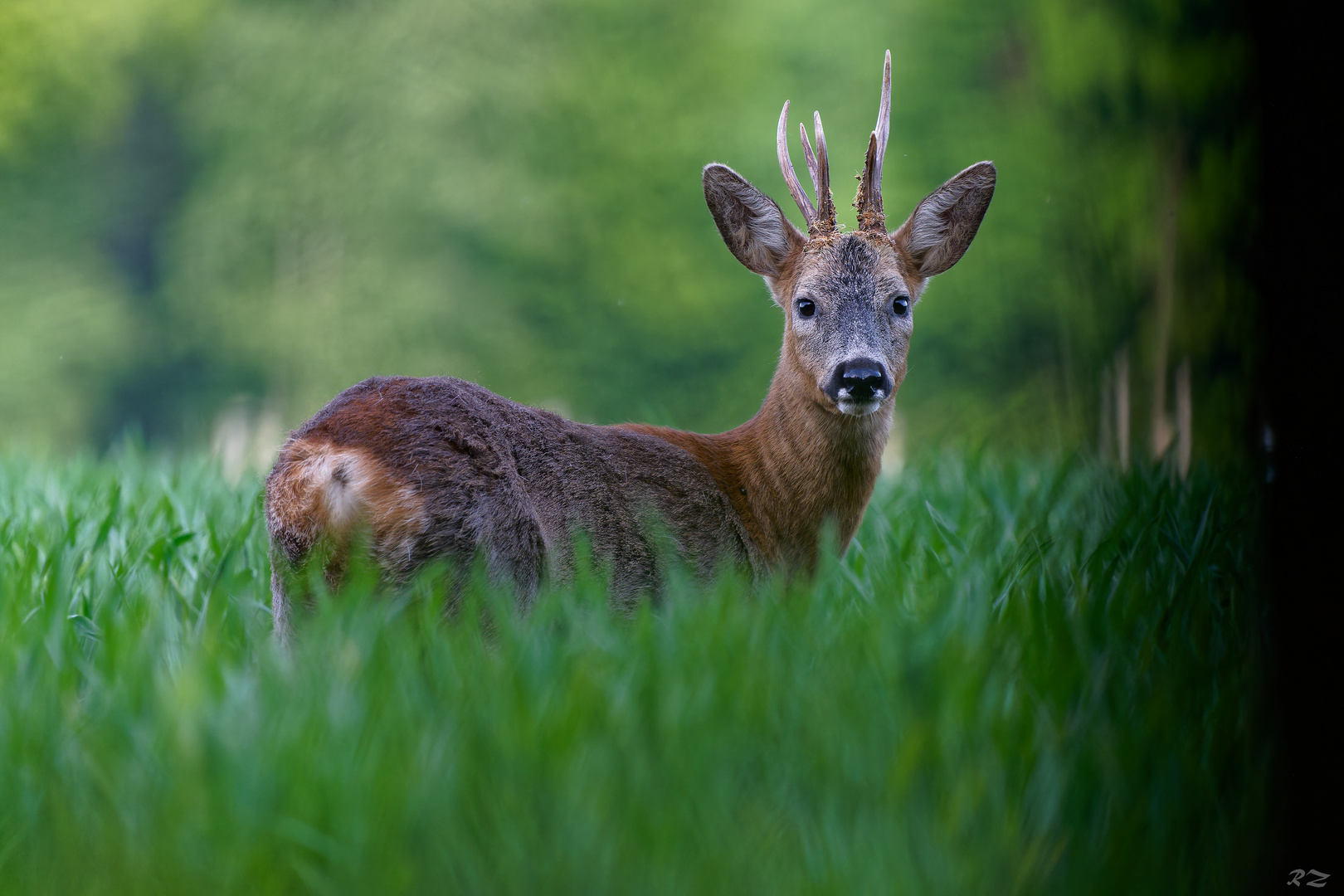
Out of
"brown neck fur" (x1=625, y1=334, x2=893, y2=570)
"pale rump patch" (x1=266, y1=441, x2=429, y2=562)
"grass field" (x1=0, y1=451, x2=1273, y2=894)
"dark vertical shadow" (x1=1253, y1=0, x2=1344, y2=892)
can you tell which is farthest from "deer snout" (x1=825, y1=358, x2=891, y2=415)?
"dark vertical shadow" (x1=1253, y1=0, x2=1344, y2=892)

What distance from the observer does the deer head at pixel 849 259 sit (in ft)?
9.38

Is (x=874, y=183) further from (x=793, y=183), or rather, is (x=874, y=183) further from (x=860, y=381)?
(x=860, y=381)

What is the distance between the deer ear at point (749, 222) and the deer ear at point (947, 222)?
280mm

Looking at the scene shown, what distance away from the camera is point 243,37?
44.3ft

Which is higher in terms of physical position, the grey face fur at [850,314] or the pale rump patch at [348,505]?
the grey face fur at [850,314]

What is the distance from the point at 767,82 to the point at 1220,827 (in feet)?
38.6

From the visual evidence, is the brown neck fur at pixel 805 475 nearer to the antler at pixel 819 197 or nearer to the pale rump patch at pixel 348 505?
the antler at pixel 819 197

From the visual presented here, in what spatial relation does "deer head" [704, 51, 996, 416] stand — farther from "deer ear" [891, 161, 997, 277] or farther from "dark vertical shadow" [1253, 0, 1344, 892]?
"dark vertical shadow" [1253, 0, 1344, 892]

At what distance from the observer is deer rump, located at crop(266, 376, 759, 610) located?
2066 millimetres

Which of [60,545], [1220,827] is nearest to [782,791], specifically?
[1220,827]

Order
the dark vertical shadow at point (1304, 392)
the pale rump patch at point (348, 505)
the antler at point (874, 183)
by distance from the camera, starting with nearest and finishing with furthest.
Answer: the dark vertical shadow at point (1304, 392) → the pale rump patch at point (348, 505) → the antler at point (874, 183)

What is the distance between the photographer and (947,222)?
322 centimetres

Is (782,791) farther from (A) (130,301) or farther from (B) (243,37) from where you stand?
(B) (243,37)

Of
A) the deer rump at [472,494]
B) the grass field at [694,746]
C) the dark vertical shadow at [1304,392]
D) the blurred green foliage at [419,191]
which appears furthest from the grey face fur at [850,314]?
the blurred green foliage at [419,191]
